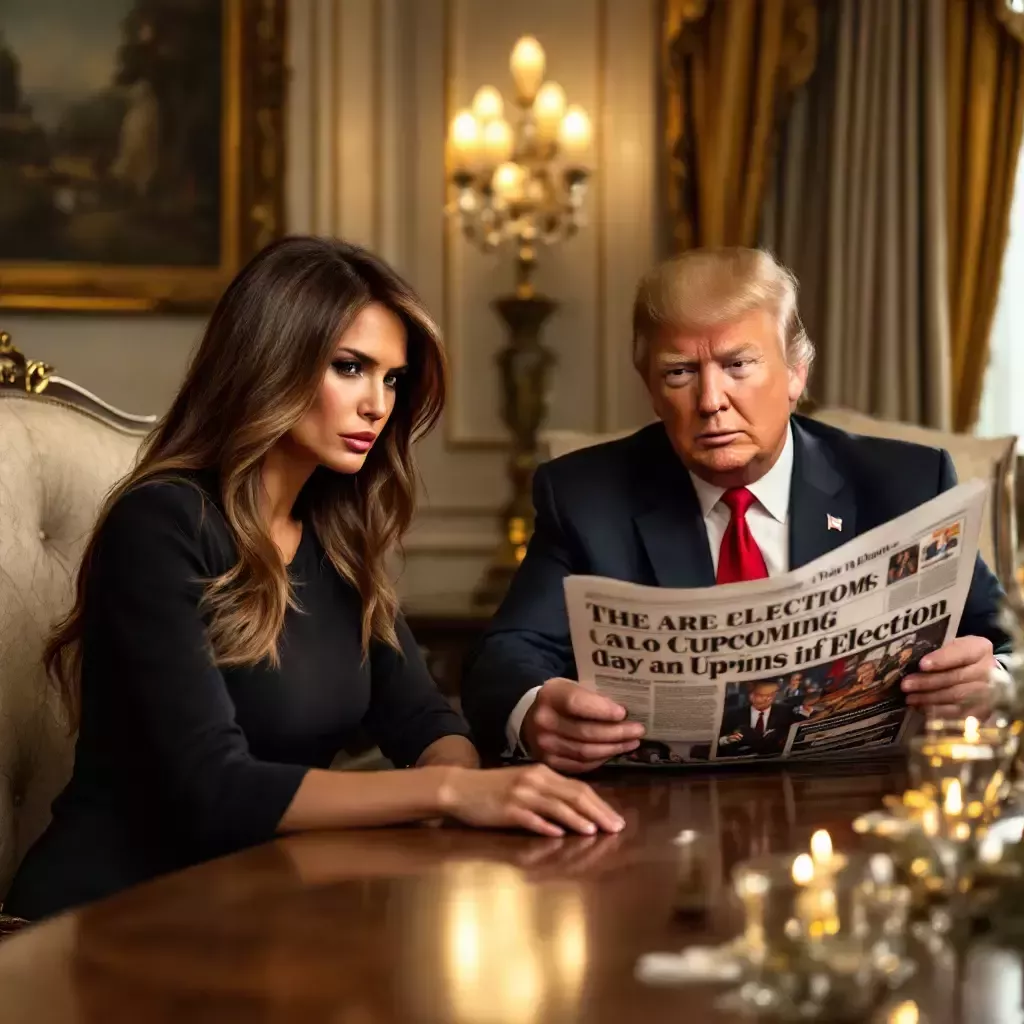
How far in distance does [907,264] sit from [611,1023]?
3.98 meters

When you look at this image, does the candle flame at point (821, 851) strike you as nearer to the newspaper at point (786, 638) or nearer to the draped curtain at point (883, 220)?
the newspaper at point (786, 638)

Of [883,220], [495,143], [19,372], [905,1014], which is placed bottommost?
[905,1014]

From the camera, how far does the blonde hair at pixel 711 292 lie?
2447 mm

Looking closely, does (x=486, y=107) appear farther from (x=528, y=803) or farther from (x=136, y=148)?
(x=528, y=803)

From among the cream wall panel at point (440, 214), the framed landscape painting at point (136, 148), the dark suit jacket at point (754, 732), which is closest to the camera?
the dark suit jacket at point (754, 732)

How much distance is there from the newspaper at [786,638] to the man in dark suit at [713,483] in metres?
0.40

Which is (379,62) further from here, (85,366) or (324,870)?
(324,870)

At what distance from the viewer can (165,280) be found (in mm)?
5020

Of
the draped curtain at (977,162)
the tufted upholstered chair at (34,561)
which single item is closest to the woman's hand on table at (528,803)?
the tufted upholstered chair at (34,561)

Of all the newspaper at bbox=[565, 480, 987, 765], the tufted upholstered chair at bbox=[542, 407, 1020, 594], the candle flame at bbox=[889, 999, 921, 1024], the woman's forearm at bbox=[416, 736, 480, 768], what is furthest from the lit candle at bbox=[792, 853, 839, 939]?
the tufted upholstered chair at bbox=[542, 407, 1020, 594]

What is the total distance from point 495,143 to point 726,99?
797mm

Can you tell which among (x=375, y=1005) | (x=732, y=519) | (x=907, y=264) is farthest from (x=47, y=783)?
(x=907, y=264)

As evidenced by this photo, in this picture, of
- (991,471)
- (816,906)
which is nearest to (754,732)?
(816,906)

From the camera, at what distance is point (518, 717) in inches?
84.9
